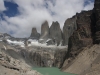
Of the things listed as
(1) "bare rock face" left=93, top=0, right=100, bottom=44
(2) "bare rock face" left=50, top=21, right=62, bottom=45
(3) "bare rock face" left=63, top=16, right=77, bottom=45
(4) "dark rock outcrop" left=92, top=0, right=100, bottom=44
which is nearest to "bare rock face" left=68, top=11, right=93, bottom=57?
(4) "dark rock outcrop" left=92, top=0, right=100, bottom=44

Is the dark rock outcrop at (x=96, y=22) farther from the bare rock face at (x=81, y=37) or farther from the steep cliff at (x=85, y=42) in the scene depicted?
the bare rock face at (x=81, y=37)

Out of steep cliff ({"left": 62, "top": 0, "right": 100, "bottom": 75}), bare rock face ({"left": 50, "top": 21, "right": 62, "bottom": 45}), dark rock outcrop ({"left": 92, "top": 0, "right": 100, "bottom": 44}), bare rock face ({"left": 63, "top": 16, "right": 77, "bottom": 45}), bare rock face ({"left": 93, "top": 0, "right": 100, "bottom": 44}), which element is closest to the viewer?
steep cliff ({"left": 62, "top": 0, "right": 100, "bottom": 75})

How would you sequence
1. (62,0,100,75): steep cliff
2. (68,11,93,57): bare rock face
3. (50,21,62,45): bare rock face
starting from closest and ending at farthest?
1. (62,0,100,75): steep cliff
2. (68,11,93,57): bare rock face
3. (50,21,62,45): bare rock face

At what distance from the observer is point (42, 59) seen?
498 ft

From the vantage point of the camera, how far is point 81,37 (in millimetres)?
88812

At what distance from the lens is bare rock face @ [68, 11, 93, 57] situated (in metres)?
85.3

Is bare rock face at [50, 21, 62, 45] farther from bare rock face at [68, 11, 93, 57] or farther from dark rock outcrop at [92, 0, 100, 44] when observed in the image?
dark rock outcrop at [92, 0, 100, 44]

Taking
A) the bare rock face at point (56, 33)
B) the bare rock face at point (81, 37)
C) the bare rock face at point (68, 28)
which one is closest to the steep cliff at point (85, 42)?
the bare rock face at point (81, 37)

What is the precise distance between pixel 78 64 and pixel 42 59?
83271 millimetres

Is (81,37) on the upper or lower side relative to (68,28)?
lower

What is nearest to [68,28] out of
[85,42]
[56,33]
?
[56,33]

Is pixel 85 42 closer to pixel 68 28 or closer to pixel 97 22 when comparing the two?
pixel 97 22

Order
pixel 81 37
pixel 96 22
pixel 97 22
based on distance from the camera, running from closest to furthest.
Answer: pixel 97 22, pixel 96 22, pixel 81 37

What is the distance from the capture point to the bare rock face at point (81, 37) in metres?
85.3
